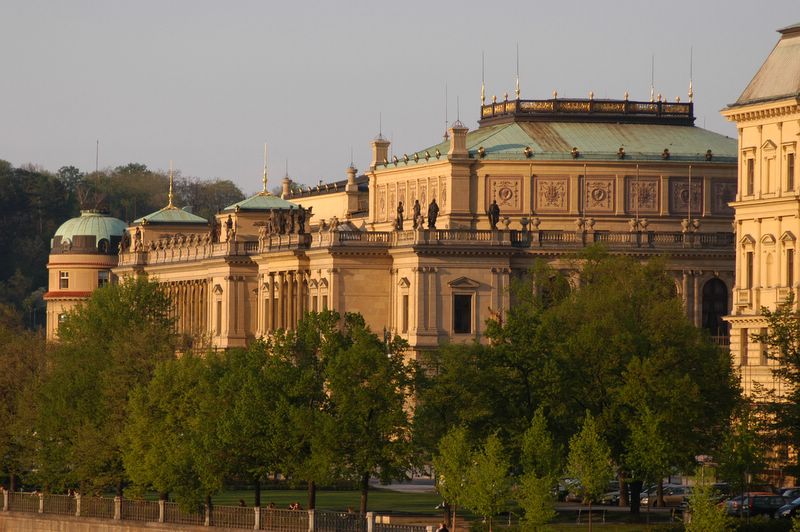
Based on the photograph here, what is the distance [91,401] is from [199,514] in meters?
19.6

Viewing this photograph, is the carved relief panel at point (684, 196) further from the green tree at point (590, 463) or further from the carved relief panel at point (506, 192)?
the green tree at point (590, 463)

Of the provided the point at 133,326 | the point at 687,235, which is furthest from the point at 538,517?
the point at 687,235

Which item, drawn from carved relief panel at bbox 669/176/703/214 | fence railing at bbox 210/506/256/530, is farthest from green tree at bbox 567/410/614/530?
carved relief panel at bbox 669/176/703/214

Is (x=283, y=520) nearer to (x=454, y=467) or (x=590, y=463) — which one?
(x=454, y=467)

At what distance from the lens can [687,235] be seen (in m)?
165

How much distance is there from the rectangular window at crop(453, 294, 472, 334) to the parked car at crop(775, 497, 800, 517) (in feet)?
185

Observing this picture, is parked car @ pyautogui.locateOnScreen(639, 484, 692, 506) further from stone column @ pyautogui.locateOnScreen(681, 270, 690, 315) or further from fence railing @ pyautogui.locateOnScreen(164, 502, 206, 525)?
stone column @ pyautogui.locateOnScreen(681, 270, 690, 315)

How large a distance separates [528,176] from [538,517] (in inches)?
2808

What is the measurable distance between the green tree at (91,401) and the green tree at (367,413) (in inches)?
600

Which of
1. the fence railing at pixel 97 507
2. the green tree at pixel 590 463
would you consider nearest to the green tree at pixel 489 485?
the green tree at pixel 590 463

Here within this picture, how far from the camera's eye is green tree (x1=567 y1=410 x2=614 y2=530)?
106 meters

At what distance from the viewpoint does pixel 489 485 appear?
344 ft

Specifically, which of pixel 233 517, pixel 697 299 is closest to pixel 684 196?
pixel 697 299

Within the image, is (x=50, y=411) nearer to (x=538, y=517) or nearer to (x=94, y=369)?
(x=94, y=369)
